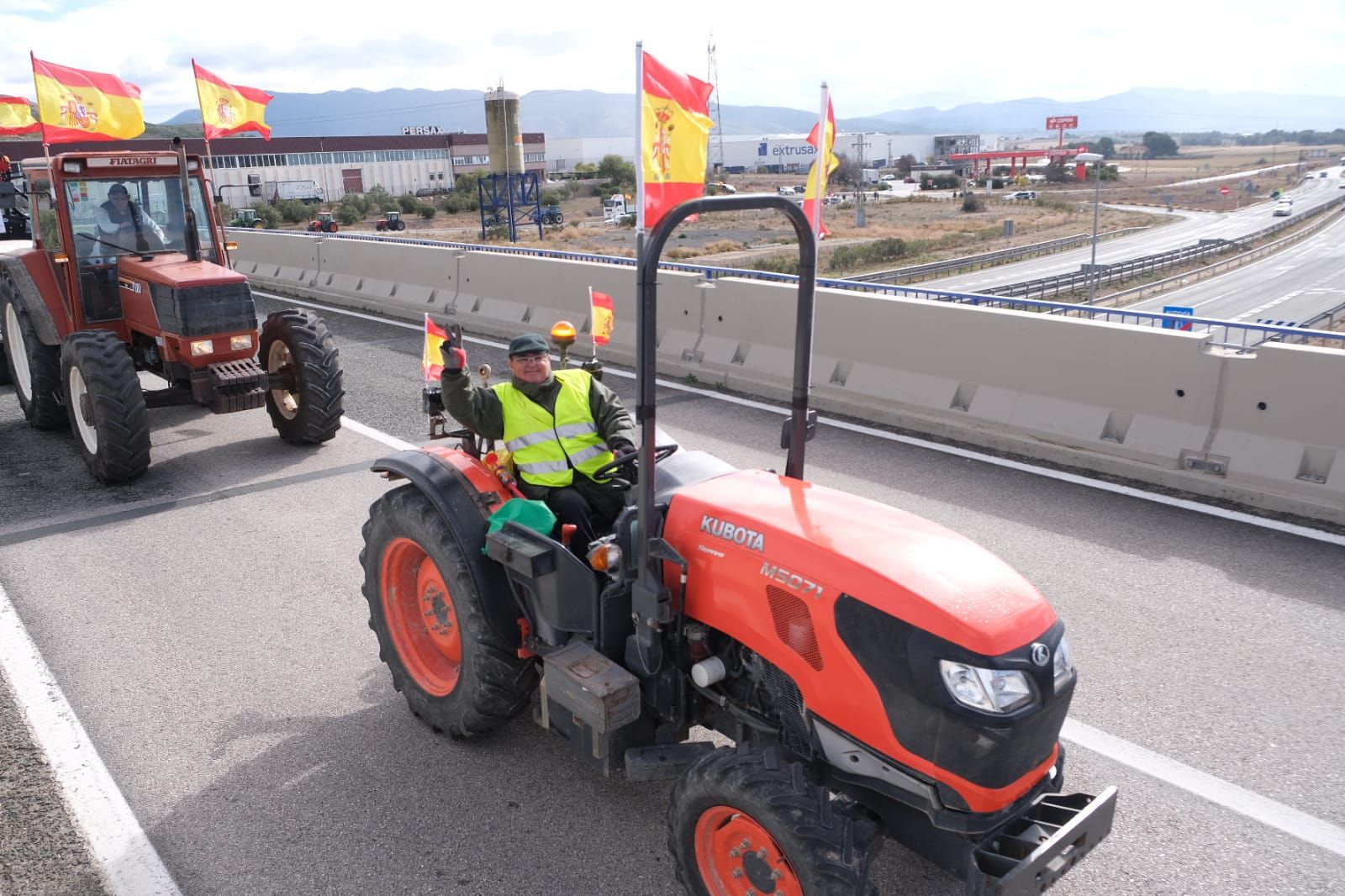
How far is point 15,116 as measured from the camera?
14562 millimetres

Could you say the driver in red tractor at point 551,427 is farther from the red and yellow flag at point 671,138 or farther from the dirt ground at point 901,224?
the dirt ground at point 901,224

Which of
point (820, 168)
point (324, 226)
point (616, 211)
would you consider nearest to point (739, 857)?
point (820, 168)

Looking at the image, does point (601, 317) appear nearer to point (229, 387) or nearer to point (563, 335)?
point (563, 335)

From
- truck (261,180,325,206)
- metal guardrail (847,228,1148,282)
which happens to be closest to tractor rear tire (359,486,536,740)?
metal guardrail (847,228,1148,282)

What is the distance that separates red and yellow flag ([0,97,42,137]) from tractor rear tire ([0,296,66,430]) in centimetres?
634

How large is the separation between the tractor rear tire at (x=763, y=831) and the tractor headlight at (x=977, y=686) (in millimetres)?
503

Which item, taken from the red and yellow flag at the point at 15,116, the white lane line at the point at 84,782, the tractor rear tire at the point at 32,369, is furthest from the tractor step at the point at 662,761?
the red and yellow flag at the point at 15,116

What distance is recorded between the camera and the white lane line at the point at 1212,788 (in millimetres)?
3592

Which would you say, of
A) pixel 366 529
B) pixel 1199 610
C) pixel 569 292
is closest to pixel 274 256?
pixel 569 292

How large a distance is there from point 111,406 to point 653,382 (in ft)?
19.7

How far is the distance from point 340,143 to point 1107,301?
73.4 metres

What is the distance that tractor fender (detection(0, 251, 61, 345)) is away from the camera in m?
8.58

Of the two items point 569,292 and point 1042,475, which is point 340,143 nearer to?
point 569,292

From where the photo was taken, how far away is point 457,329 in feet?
13.5
